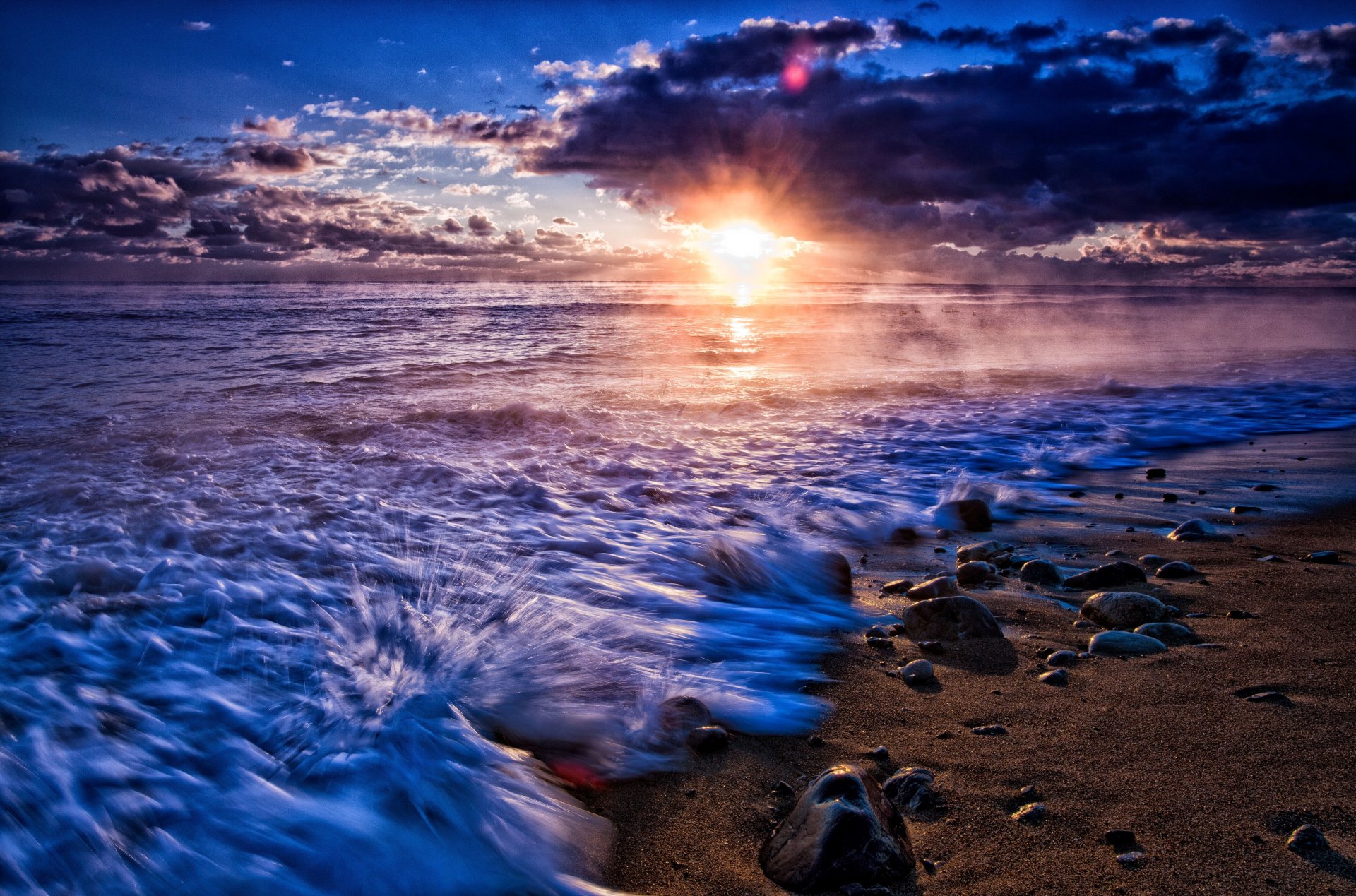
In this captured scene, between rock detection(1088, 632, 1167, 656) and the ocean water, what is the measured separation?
102 centimetres

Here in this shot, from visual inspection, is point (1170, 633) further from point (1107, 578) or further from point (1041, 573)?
point (1041, 573)

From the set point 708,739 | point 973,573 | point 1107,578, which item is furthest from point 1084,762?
point 1107,578

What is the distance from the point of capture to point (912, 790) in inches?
80.4

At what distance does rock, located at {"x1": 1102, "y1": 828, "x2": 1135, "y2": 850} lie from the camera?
1.76 metres

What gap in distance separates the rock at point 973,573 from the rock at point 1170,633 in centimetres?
82

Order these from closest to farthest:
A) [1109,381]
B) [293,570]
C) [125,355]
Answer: [293,570]
[1109,381]
[125,355]

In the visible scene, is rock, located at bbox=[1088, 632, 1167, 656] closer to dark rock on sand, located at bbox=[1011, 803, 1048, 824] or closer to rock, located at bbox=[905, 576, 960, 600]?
rock, located at bbox=[905, 576, 960, 600]

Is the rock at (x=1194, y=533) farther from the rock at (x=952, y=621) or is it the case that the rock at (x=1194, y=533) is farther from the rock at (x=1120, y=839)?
the rock at (x=1120, y=839)

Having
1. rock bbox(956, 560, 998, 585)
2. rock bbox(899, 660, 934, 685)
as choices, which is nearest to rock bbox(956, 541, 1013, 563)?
rock bbox(956, 560, 998, 585)

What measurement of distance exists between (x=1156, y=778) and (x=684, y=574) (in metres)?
2.34

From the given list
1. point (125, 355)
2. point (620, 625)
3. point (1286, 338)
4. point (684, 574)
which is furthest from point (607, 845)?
point (1286, 338)

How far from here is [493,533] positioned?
14.8ft

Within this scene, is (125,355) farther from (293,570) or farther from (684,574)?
(684,574)

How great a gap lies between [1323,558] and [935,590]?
7.54ft
